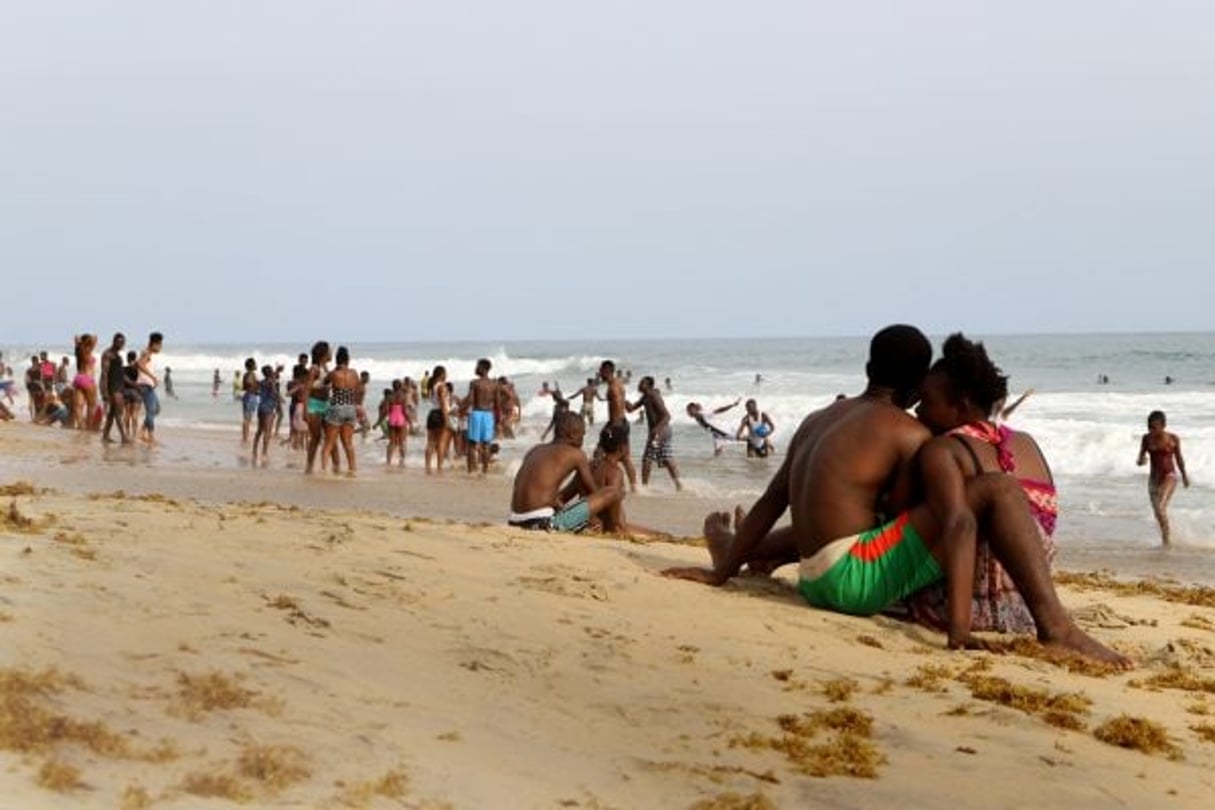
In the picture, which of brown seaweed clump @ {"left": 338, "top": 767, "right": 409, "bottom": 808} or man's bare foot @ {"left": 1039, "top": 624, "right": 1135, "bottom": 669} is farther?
man's bare foot @ {"left": 1039, "top": 624, "right": 1135, "bottom": 669}

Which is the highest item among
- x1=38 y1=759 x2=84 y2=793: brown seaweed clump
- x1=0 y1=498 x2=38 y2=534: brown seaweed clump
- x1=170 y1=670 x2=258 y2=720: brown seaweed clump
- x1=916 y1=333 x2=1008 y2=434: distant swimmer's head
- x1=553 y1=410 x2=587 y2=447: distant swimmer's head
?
x1=916 y1=333 x2=1008 y2=434: distant swimmer's head

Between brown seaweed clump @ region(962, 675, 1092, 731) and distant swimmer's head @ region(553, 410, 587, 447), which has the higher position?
distant swimmer's head @ region(553, 410, 587, 447)

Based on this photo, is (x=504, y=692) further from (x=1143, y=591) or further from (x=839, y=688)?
(x=1143, y=591)

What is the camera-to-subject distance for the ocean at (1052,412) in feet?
47.6

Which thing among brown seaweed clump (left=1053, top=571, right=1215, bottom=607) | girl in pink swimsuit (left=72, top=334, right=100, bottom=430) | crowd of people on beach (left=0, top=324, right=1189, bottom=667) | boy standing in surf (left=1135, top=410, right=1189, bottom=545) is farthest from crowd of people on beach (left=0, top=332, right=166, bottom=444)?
crowd of people on beach (left=0, top=324, right=1189, bottom=667)

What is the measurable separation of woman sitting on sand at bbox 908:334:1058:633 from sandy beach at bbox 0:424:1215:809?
0.32 metres

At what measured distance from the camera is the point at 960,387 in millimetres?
5695

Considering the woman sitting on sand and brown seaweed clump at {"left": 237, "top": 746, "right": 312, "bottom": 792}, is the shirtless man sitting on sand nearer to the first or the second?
the woman sitting on sand

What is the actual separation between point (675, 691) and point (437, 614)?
3.57 ft

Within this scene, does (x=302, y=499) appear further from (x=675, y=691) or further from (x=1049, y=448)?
(x=1049, y=448)

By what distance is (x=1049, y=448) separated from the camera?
993 inches

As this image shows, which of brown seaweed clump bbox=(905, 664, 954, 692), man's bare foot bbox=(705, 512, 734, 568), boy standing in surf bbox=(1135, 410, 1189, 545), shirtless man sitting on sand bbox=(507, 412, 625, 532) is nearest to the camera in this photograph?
brown seaweed clump bbox=(905, 664, 954, 692)

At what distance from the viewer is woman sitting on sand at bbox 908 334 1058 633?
564 centimetres

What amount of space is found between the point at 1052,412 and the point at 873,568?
32.3m
